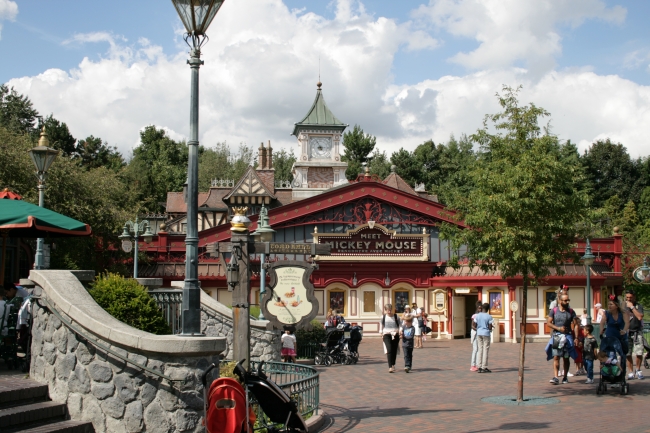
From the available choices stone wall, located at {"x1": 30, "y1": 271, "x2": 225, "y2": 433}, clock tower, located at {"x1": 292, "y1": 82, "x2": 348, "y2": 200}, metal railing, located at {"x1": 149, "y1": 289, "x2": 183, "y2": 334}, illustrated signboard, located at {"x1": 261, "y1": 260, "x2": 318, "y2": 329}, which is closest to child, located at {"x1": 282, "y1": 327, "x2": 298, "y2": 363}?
metal railing, located at {"x1": 149, "y1": 289, "x2": 183, "y2": 334}

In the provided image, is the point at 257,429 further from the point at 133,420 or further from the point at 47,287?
the point at 47,287

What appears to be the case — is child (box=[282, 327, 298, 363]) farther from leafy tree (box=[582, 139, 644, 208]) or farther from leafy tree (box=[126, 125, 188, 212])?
leafy tree (box=[126, 125, 188, 212])

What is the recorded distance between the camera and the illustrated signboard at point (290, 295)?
11945 millimetres

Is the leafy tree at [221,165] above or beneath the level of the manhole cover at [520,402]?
above

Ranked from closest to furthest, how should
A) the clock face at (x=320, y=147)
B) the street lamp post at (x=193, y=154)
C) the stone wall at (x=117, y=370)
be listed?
the stone wall at (x=117, y=370), the street lamp post at (x=193, y=154), the clock face at (x=320, y=147)

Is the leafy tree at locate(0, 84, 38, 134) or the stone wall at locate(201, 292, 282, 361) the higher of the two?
the leafy tree at locate(0, 84, 38, 134)

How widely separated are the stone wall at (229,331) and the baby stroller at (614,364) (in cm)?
716

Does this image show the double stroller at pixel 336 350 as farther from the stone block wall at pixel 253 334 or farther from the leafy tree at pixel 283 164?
the leafy tree at pixel 283 164

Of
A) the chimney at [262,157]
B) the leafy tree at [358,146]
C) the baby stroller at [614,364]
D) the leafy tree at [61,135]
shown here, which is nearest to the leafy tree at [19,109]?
the leafy tree at [61,135]

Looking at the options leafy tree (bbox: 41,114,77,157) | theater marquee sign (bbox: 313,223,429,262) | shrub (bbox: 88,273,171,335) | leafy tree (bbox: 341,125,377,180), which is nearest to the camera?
shrub (bbox: 88,273,171,335)

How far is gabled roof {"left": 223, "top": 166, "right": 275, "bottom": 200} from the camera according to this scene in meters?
47.5

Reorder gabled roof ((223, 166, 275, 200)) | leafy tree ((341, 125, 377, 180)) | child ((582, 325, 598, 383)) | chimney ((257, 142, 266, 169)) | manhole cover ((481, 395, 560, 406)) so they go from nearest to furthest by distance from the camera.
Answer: manhole cover ((481, 395, 560, 406)) → child ((582, 325, 598, 383)) → gabled roof ((223, 166, 275, 200)) → chimney ((257, 142, 266, 169)) → leafy tree ((341, 125, 377, 180))

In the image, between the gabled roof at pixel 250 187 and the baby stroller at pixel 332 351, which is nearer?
the baby stroller at pixel 332 351

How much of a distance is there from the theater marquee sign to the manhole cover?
69.9 feet
